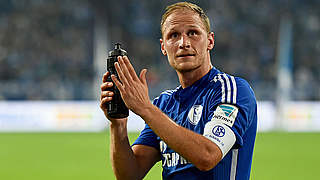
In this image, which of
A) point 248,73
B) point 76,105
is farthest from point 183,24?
point 248,73

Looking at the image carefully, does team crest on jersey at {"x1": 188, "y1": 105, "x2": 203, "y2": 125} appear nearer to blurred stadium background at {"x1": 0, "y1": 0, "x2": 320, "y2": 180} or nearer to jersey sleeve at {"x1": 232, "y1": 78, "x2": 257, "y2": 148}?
jersey sleeve at {"x1": 232, "y1": 78, "x2": 257, "y2": 148}

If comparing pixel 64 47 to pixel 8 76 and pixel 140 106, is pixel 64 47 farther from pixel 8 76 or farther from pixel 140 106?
pixel 140 106

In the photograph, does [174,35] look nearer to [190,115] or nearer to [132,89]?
[190,115]

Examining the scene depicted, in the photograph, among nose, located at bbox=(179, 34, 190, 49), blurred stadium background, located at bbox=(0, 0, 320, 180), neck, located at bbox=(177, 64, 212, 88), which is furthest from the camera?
blurred stadium background, located at bbox=(0, 0, 320, 180)

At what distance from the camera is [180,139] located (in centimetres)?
246

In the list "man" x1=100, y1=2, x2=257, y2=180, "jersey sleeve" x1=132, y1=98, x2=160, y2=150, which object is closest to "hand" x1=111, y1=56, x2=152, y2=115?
"man" x1=100, y1=2, x2=257, y2=180

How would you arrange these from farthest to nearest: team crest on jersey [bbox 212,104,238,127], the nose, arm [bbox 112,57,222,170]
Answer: the nose → team crest on jersey [bbox 212,104,238,127] → arm [bbox 112,57,222,170]

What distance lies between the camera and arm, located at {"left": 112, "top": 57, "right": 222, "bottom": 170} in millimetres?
2467

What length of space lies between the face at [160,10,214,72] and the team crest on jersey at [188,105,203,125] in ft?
0.75

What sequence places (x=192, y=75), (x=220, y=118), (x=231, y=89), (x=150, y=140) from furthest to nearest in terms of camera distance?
(x=150, y=140), (x=192, y=75), (x=231, y=89), (x=220, y=118)

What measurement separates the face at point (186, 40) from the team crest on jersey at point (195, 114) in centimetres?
23

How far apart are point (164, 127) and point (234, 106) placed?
452 mm

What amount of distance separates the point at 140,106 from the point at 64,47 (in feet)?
75.2

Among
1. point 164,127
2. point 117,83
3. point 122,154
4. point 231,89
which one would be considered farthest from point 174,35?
point 122,154
